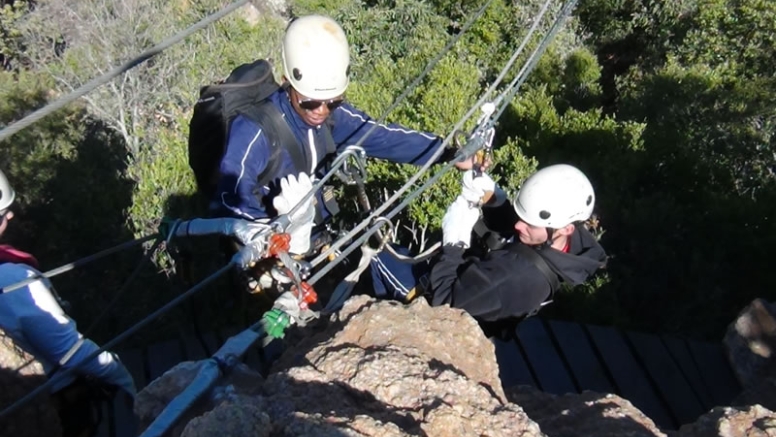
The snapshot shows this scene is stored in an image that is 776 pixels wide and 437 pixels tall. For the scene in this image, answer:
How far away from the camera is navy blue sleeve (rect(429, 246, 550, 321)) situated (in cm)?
388

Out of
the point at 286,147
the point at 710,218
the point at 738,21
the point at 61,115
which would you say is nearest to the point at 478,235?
the point at 286,147

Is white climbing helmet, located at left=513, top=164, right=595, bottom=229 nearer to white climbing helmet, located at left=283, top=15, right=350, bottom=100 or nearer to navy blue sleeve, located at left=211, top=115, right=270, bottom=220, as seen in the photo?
white climbing helmet, located at left=283, top=15, right=350, bottom=100

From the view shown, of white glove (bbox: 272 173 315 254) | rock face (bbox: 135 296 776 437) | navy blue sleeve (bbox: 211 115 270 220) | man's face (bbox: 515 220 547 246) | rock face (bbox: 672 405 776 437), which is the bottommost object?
rock face (bbox: 672 405 776 437)

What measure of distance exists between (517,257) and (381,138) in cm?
117

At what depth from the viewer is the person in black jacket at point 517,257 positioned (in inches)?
154

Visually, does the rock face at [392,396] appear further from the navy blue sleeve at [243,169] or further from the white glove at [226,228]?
the navy blue sleeve at [243,169]

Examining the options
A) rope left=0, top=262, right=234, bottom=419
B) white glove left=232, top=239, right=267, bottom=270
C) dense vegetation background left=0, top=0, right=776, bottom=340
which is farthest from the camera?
dense vegetation background left=0, top=0, right=776, bottom=340

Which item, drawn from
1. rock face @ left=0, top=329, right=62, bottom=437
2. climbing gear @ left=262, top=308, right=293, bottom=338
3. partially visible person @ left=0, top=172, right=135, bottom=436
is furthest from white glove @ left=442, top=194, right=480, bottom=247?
rock face @ left=0, top=329, right=62, bottom=437

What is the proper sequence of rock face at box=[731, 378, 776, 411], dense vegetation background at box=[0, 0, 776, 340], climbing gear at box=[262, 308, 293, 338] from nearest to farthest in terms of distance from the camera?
climbing gear at box=[262, 308, 293, 338]
rock face at box=[731, 378, 776, 411]
dense vegetation background at box=[0, 0, 776, 340]

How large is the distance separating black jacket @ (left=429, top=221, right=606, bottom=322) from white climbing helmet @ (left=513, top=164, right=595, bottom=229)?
240mm

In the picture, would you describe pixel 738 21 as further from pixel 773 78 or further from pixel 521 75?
pixel 521 75

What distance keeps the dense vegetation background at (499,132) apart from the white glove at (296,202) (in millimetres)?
2571

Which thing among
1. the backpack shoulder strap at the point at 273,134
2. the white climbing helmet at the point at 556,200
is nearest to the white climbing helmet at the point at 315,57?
the backpack shoulder strap at the point at 273,134

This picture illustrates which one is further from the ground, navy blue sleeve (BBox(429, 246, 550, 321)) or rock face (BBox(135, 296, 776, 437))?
navy blue sleeve (BBox(429, 246, 550, 321))
